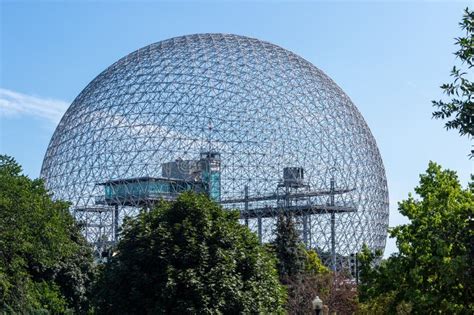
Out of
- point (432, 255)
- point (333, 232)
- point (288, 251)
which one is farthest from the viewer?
point (333, 232)

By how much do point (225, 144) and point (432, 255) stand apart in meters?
39.0

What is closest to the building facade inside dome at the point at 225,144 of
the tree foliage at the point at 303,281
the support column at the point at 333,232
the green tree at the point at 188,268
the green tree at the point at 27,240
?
the support column at the point at 333,232

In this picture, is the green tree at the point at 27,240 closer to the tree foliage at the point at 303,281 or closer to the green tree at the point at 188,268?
the green tree at the point at 188,268

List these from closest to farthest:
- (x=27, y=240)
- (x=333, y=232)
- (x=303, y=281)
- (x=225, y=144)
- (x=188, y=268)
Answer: (x=188, y=268) < (x=27, y=240) < (x=303, y=281) < (x=225, y=144) < (x=333, y=232)

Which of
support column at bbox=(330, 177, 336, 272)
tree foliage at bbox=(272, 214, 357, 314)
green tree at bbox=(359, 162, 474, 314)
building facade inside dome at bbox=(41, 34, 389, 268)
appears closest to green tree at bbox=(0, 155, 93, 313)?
tree foliage at bbox=(272, 214, 357, 314)

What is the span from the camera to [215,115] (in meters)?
55.9

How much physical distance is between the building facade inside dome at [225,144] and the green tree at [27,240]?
21.4m

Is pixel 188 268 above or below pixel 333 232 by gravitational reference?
below

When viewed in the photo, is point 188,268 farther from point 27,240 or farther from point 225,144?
point 225,144

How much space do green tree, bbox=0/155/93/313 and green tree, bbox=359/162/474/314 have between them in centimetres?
1306

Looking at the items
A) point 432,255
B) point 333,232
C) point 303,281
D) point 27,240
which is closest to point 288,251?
point 303,281

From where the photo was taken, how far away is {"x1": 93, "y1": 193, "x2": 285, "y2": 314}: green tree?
1958cm

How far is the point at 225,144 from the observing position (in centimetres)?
5516

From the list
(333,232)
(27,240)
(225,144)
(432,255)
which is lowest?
(432,255)
